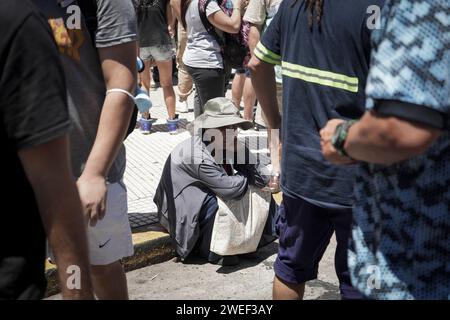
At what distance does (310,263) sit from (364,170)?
3.35ft

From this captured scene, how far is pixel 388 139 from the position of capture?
5.11 feet

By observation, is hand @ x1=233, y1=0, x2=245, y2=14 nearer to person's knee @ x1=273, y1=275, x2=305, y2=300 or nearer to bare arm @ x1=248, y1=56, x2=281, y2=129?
bare arm @ x1=248, y1=56, x2=281, y2=129

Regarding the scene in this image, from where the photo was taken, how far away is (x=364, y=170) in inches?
71.7

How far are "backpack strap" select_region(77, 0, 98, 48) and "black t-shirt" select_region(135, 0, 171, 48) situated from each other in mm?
4635

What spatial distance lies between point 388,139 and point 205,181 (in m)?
2.59

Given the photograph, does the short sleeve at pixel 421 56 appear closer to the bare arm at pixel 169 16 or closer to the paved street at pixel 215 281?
the paved street at pixel 215 281

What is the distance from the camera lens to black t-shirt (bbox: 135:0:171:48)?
6.95 metres

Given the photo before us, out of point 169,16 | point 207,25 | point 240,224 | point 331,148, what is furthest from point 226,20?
point 331,148

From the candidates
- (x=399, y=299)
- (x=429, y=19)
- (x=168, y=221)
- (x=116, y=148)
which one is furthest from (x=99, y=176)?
(x=168, y=221)

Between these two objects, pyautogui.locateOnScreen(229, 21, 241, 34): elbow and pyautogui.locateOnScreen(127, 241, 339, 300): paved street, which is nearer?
pyautogui.locateOnScreen(127, 241, 339, 300): paved street

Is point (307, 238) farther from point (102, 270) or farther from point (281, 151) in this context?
point (102, 270)

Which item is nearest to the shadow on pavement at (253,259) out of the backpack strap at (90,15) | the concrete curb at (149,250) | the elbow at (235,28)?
the concrete curb at (149,250)

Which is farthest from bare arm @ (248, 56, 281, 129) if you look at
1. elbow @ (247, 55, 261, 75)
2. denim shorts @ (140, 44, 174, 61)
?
denim shorts @ (140, 44, 174, 61)

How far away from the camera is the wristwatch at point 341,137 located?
173 cm
